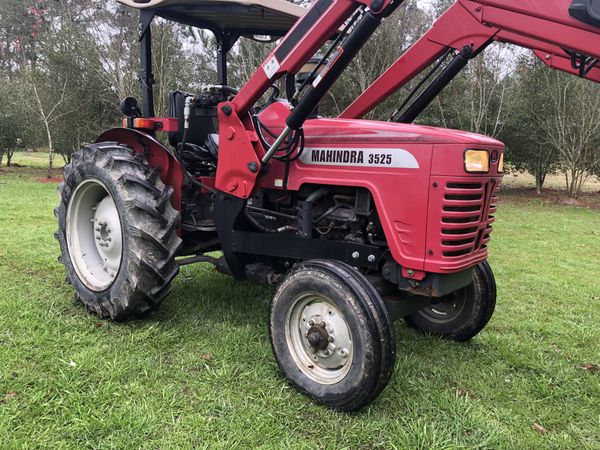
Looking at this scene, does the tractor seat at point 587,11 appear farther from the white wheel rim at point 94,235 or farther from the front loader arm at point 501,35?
the white wheel rim at point 94,235

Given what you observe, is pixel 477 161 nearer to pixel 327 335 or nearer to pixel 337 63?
pixel 337 63

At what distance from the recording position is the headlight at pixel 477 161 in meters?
2.58

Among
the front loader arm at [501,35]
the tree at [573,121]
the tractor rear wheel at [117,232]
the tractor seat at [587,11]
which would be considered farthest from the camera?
the tree at [573,121]

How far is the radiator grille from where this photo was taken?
2.63 m

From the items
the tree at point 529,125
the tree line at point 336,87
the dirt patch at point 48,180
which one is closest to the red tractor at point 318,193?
the tree line at point 336,87

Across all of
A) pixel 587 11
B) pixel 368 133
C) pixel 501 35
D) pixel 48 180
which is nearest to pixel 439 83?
pixel 501 35

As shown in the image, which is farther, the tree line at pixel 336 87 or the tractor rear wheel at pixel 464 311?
the tree line at pixel 336 87

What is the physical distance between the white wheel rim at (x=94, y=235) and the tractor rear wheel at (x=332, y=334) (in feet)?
5.08

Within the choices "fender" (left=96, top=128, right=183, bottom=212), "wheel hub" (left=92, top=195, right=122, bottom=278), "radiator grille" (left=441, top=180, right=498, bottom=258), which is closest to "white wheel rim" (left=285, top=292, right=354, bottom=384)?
"radiator grille" (left=441, top=180, right=498, bottom=258)

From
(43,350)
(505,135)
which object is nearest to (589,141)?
(505,135)

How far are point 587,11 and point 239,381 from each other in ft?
8.47

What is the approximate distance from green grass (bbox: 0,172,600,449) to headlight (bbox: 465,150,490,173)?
133cm

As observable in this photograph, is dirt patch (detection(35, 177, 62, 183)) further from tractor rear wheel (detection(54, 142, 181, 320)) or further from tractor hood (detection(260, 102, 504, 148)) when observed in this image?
tractor hood (detection(260, 102, 504, 148))

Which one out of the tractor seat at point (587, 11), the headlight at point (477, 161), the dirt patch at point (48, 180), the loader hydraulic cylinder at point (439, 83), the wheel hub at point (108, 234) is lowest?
the dirt patch at point (48, 180)
